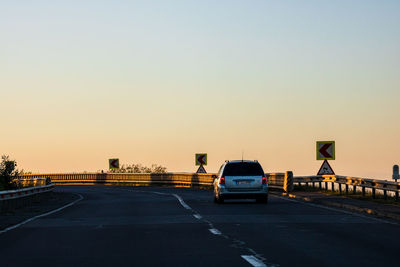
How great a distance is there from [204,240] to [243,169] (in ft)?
52.3

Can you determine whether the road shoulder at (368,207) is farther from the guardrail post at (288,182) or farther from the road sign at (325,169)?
the guardrail post at (288,182)

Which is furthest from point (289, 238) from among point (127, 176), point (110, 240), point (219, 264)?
point (127, 176)

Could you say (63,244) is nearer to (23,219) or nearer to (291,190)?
(23,219)

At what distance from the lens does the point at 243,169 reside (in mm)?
30734

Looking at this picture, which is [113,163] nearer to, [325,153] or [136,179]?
[136,179]

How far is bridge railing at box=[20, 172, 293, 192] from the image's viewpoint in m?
57.6

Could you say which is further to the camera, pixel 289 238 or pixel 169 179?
pixel 169 179

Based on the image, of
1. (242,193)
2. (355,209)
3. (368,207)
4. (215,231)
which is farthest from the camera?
(242,193)

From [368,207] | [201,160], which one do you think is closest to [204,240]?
[368,207]

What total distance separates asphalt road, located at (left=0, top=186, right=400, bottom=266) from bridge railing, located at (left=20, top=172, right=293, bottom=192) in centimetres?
2402

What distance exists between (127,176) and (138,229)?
170ft

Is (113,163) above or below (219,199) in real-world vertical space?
above

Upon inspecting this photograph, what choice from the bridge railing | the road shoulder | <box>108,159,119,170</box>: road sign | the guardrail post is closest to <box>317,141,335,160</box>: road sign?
the road shoulder

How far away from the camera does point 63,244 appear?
1461cm
